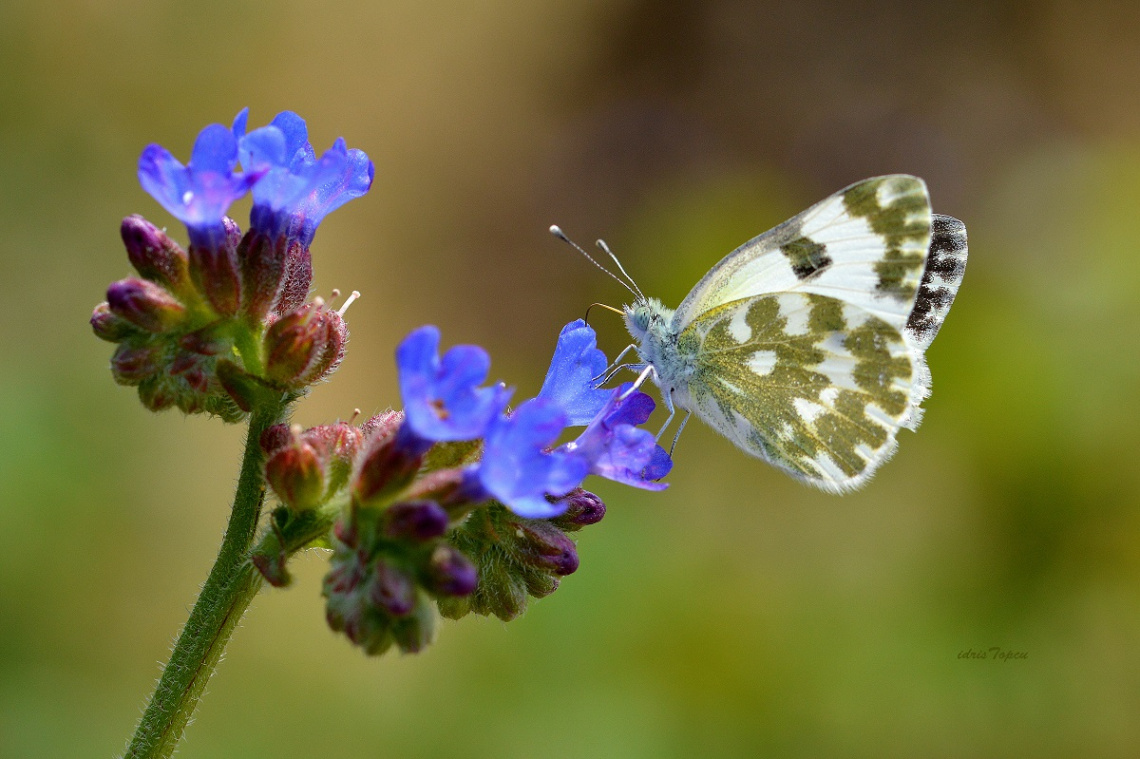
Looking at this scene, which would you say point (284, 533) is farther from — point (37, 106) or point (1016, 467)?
point (37, 106)

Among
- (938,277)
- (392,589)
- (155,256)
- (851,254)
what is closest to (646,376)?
(851,254)

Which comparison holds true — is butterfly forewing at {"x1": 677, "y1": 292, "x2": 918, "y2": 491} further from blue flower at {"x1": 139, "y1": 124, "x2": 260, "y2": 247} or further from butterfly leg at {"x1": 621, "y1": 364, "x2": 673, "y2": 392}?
blue flower at {"x1": 139, "y1": 124, "x2": 260, "y2": 247}

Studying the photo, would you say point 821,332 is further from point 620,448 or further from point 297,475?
point 297,475

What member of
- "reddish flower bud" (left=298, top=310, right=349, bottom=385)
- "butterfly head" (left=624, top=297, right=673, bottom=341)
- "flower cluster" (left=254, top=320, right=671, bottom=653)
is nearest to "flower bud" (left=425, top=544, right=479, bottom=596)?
"flower cluster" (left=254, top=320, right=671, bottom=653)

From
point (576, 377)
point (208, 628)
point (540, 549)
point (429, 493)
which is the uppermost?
point (576, 377)

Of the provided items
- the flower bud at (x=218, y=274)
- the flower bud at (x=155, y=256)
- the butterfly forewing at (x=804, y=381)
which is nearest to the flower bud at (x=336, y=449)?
the flower bud at (x=218, y=274)

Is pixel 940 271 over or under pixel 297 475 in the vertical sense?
over

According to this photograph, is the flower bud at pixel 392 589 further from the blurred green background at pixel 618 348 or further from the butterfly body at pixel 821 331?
→ the blurred green background at pixel 618 348
